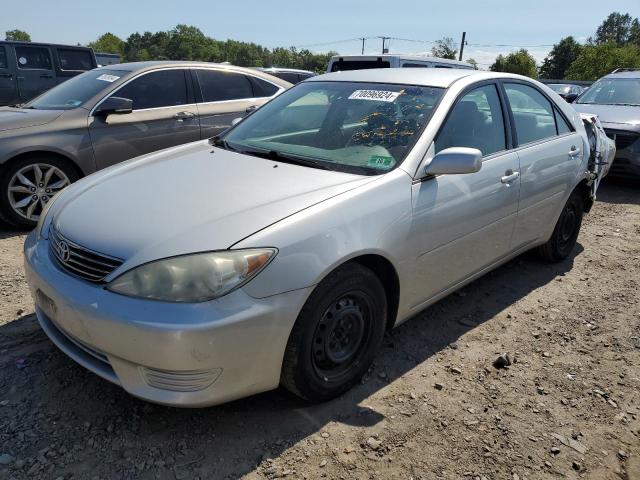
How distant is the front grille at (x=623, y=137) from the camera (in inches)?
282

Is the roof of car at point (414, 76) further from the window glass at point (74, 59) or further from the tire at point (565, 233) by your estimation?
the window glass at point (74, 59)

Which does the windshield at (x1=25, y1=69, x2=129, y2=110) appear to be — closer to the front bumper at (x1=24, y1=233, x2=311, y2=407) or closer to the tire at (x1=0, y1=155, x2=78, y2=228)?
the tire at (x1=0, y1=155, x2=78, y2=228)

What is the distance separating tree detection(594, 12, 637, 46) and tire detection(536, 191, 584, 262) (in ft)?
401

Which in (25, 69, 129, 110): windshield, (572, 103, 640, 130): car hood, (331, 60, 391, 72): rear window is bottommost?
(572, 103, 640, 130): car hood

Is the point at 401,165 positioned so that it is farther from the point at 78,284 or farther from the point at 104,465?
the point at 104,465

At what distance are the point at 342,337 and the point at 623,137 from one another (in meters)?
6.58

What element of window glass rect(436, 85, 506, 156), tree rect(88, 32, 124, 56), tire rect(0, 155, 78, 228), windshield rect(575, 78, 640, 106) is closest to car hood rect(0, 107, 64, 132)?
tire rect(0, 155, 78, 228)

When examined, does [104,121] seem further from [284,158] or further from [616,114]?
[616,114]

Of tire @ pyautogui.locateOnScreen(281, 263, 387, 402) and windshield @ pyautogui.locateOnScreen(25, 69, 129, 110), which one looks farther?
windshield @ pyautogui.locateOnScreen(25, 69, 129, 110)

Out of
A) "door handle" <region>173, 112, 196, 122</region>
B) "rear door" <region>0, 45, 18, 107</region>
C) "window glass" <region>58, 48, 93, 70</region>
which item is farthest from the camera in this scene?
"window glass" <region>58, 48, 93, 70</region>

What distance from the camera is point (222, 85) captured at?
6078 millimetres

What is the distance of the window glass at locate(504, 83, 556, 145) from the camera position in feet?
12.1

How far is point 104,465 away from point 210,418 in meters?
0.49

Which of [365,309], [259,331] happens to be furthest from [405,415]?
[259,331]
